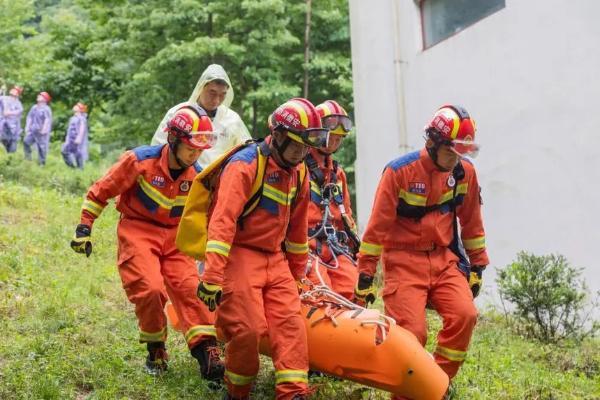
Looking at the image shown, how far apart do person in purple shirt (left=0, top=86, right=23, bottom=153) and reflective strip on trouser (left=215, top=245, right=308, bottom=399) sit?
52.2 feet

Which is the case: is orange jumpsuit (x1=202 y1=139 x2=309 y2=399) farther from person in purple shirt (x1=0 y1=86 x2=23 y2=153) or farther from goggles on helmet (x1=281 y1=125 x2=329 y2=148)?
person in purple shirt (x1=0 y1=86 x2=23 y2=153)

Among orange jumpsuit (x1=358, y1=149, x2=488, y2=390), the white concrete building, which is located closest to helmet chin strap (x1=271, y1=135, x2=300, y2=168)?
orange jumpsuit (x1=358, y1=149, x2=488, y2=390)

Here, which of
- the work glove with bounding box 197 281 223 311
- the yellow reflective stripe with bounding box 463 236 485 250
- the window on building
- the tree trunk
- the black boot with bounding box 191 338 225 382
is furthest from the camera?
the tree trunk

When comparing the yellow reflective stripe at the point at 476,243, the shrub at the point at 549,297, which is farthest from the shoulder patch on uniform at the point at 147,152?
the shrub at the point at 549,297

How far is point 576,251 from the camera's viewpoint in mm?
8180

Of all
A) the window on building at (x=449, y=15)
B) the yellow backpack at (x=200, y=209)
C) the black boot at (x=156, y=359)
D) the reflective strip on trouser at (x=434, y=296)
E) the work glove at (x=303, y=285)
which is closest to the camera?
the yellow backpack at (x=200, y=209)

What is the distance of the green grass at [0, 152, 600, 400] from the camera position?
17.4 feet

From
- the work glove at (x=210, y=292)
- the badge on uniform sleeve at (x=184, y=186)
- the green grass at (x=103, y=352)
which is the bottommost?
the green grass at (x=103, y=352)

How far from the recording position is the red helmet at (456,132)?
5.05 metres

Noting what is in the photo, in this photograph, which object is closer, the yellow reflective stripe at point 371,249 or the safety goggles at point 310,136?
the safety goggles at point 310,136

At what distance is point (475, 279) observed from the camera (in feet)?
18.2

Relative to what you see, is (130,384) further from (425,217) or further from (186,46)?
(186,46)

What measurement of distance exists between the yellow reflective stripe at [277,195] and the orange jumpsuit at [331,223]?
1.16 m

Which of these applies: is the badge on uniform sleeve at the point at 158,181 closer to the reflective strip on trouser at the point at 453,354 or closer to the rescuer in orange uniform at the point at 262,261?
the rescuer in orange uniform at the point at 262,261
